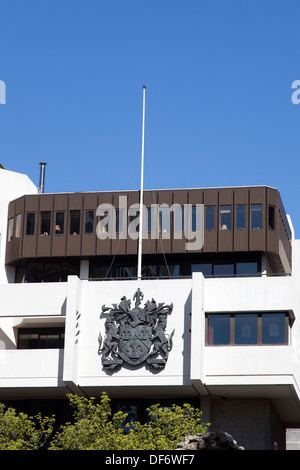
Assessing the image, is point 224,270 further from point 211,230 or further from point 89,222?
point 89,222

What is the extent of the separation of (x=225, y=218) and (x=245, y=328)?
7.59 m

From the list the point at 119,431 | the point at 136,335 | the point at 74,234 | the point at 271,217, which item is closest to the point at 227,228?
the point at 271,217

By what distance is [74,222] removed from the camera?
191 feet

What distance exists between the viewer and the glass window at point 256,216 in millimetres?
55750

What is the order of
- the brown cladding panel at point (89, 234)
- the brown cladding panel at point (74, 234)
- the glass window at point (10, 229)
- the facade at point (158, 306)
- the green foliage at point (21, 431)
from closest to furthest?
the green foliage at point (21, 431), the facade at point (158, 306), the brown cladding panel at point (89, 234), the brown cladding panel at point (74, 234), the glass window at point (10, 229)

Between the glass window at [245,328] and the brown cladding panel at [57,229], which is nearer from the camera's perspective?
the glass window at [245,328]

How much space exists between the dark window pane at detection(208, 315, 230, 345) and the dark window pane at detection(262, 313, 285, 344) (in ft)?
6.07

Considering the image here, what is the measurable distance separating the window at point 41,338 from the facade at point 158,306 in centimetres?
6

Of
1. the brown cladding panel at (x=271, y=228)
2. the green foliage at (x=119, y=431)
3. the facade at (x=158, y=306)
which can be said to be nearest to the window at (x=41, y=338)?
the facade at (x=158, y=306)

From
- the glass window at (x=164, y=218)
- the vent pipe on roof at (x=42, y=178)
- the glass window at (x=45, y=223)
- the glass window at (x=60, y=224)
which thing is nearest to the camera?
the glass window at (x=164, y=218)

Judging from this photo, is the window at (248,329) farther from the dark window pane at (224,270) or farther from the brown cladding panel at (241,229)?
the brown cladding panel at (241,229)

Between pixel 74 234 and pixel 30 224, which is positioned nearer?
pixel 74 234

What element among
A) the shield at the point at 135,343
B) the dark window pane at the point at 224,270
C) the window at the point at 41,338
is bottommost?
the shield at the point at 135,343
